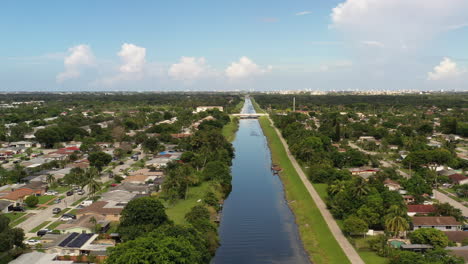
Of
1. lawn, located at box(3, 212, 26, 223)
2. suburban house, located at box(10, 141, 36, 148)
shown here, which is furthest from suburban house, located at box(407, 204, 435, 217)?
suburban house, located at box(10, 141, 36, 148)

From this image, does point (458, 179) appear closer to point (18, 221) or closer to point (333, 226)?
point (333, 226)

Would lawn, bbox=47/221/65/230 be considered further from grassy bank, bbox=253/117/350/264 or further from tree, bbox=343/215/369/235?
tree, bbox=343/215/369/235

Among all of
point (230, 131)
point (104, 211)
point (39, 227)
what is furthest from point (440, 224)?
point (230, 131)

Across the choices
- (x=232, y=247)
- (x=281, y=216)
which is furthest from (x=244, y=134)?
(x=232, y=247)

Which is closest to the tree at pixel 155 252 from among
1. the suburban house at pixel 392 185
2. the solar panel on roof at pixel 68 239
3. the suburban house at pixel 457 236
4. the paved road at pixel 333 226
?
the solar panel on roof at pixel 68 239

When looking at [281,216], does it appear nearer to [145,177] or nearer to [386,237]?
[386,237]

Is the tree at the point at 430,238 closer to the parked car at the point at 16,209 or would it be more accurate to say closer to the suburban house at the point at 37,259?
the suburban house at the point at 37,259
